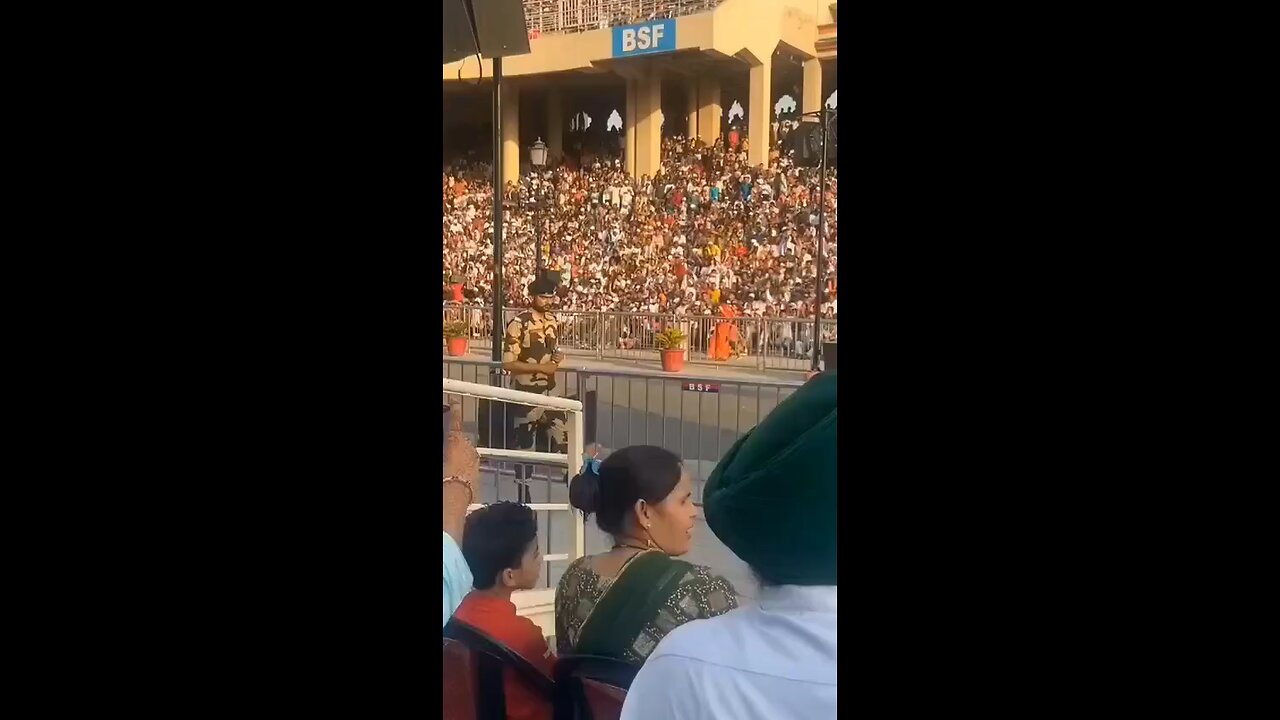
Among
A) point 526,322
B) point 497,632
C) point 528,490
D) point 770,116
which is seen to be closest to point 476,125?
point 526,322

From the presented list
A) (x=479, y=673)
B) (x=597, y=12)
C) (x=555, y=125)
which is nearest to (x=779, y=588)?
(x=479, y=673)

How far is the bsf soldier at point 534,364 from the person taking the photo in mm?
1802

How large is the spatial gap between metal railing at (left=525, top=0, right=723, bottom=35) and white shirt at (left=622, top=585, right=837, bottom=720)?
91 centimetres

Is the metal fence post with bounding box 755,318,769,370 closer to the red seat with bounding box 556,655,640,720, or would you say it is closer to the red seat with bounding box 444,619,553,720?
the red seat with bounding box 556,655,640,720

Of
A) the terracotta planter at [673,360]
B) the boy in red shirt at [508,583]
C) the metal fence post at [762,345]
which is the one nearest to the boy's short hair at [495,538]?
the boy in red shirt at [508,583]

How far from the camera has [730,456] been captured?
1.58m

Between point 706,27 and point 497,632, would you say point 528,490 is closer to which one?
point 497,632

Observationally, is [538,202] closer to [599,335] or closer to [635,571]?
[599,335]

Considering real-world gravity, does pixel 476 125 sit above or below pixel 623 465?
above

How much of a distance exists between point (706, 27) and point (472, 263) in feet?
1.84

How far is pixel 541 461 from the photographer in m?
1.79

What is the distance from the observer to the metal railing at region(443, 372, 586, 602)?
1754mm

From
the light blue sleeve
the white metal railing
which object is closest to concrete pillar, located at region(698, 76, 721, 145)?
the white metal railing

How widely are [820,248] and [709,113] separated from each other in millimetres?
294
